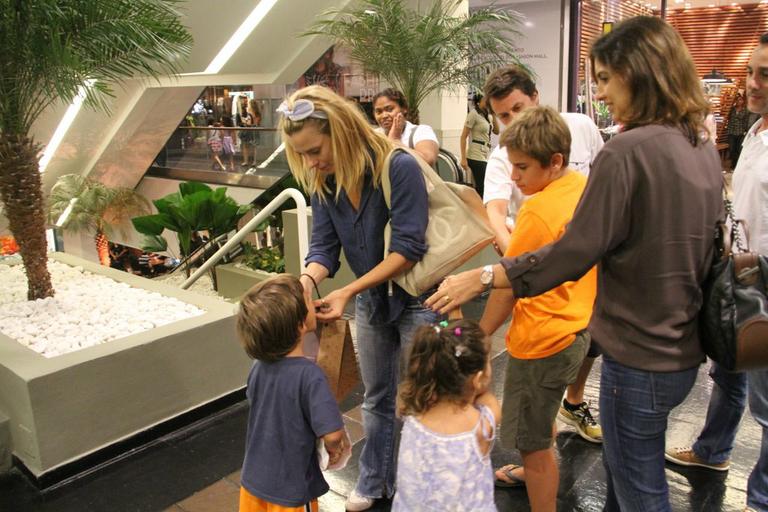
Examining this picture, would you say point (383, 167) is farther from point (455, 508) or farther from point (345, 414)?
point (345, 414)

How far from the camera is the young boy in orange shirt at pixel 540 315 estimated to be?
77.2 inches

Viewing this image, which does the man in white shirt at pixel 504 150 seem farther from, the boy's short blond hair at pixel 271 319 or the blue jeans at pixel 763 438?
the boy's short blond hair at pixel 271 319

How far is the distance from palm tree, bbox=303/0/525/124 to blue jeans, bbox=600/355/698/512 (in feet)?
18.6

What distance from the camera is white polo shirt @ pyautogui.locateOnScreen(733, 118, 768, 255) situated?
2268 mm

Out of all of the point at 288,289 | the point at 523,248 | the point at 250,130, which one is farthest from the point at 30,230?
the point at 250,130

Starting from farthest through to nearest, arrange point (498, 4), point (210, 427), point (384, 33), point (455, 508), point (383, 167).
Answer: point (498, 4)
point (384, 33)
point (210, 427)
point (383, 167)
point (455, 508)

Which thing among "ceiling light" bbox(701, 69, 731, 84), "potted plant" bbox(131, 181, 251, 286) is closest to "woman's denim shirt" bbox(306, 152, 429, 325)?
"potted plant" bbox(131, 181, 251, 286)

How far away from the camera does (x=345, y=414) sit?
3.63 m

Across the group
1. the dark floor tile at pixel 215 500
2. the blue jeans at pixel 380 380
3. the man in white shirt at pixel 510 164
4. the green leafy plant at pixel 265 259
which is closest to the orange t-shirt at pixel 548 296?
the blue jeans at pixel 380 380

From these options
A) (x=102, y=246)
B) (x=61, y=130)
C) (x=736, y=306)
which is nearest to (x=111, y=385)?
(x=736, y=306)

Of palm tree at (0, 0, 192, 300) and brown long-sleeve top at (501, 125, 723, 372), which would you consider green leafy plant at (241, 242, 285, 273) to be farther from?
brown long-sleeve top at (501, 125, 723, 372)

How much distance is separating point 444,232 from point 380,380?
2.27ft

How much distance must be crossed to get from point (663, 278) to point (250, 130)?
9.54m

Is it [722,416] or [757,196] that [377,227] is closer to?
[757,196]
